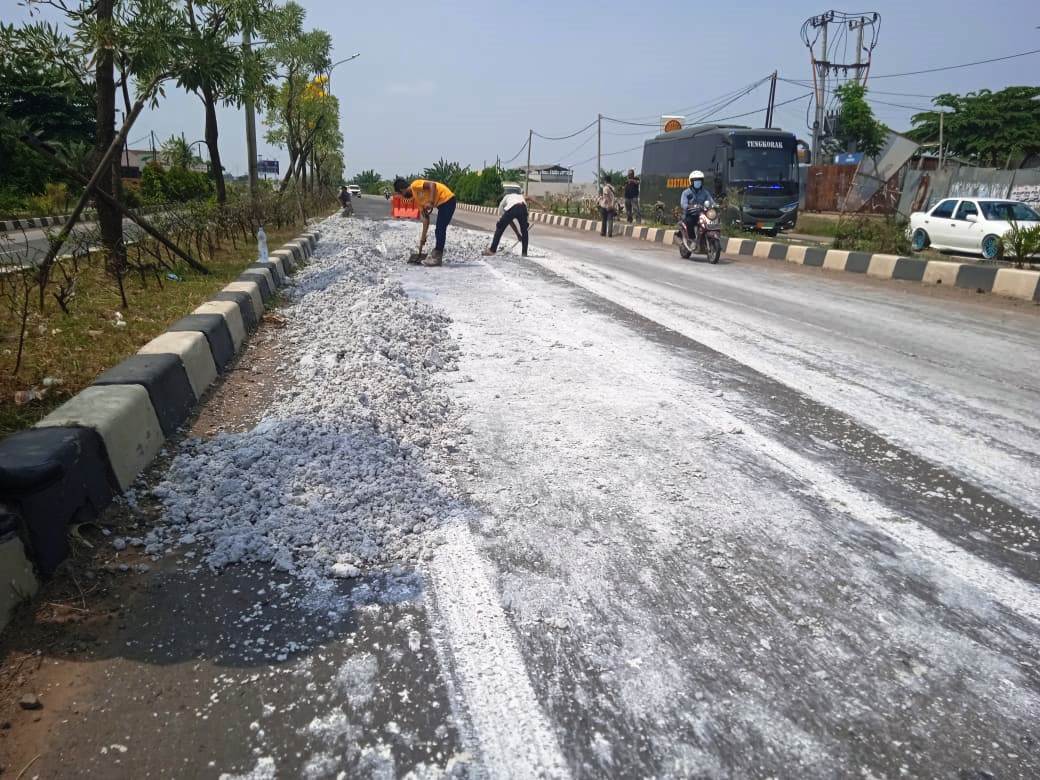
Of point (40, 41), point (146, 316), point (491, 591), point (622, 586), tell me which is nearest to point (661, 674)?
point (622, 586)

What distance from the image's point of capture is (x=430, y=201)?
10.6m

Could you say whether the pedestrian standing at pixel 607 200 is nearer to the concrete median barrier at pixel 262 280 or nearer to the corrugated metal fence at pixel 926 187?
the corrugated metal fence at pixel 926 187

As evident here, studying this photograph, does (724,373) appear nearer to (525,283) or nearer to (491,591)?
(491,591)

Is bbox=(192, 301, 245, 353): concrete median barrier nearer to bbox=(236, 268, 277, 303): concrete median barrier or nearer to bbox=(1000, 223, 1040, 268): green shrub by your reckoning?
bbox=(236, 268, 277, 303): concrete median barrier

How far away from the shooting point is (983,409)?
12.3 ft

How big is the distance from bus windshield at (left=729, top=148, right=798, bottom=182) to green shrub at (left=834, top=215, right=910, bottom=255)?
5.27 m

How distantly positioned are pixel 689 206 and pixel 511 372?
9.75m

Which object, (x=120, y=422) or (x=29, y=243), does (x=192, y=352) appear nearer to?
(x=120, y=422)

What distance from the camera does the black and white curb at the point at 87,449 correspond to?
2.02 meters

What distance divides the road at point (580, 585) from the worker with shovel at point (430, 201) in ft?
21.5

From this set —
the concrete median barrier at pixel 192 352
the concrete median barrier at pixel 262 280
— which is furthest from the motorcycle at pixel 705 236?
the concrete median barrier at pixel 192 352

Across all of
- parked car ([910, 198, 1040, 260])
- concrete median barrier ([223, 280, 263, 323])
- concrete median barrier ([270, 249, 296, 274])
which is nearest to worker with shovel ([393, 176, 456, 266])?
concrete median barrier ([270, 249, 296, 274])

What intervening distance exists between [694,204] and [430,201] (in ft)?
17.0

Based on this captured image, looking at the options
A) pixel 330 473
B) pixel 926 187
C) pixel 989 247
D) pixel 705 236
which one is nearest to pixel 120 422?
pixel 330 473
